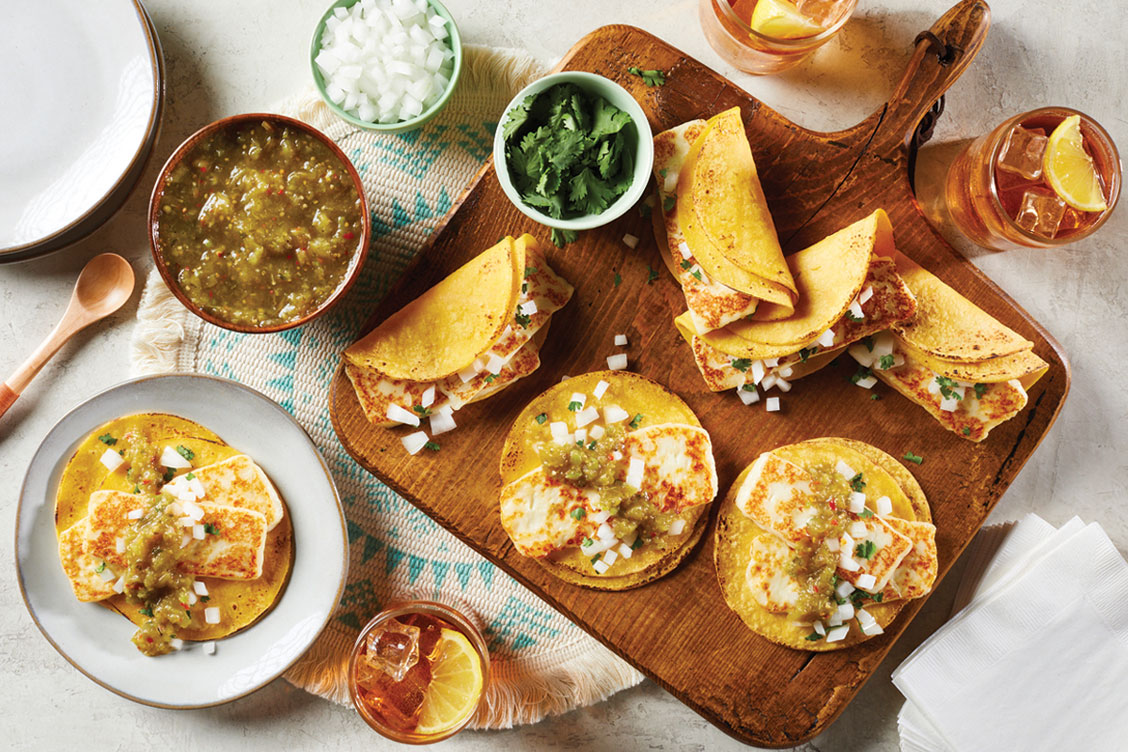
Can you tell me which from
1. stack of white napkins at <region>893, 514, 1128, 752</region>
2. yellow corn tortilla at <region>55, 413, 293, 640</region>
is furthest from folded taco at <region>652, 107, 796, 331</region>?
yellow corn tortilla at <region>55, 413, 293, 640</region>

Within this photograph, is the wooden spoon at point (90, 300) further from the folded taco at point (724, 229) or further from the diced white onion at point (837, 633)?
the diced white onion at point (837, 633)

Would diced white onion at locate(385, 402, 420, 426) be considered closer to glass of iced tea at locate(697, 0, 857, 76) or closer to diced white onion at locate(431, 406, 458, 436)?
diced white onion at locate(431, 406, 458, 436)

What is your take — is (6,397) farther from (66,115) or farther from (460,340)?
(460,340)

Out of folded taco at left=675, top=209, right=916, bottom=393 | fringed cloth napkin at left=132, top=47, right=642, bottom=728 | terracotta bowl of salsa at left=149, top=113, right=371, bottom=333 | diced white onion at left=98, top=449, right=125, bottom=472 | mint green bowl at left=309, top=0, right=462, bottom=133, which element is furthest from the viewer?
fringed cloth napkin at left=132, top=47, right=642, bottom=728

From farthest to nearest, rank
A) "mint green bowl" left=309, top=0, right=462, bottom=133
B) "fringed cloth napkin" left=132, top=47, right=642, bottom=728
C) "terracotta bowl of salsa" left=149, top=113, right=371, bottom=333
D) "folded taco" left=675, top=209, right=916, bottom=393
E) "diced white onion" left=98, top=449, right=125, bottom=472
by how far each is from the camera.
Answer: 1. "fringed cloth napkin" left=132, top=47, right=642, bottom=728
2. "diced white onion" left=98, top=449, right=125, bottom=472
3. "mint green bowl" left=309, top=0, right=462, bottom=133
4. "folded taco" left=675, top=209, right=916, bottom=393
5. "terracotta bowl of salsa" left=149, top=113, right=371, bottom=333

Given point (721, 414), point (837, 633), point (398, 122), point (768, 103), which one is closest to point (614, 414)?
point (721, 414)
